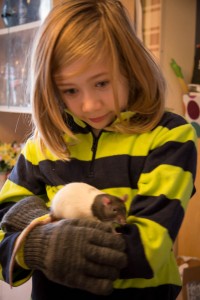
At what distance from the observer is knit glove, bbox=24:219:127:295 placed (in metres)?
0.56

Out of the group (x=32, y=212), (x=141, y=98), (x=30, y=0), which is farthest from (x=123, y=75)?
(x=30, y=0)

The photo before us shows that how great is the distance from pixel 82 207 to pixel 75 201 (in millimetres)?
16

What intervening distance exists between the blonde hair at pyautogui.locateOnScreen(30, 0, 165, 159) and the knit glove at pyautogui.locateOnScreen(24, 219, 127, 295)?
0.22m

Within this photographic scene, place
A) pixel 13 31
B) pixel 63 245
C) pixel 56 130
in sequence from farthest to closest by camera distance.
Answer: pixel 13 31 → pixel 56 130 → pixel 63 245

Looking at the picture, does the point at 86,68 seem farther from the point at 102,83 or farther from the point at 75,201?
the point at 75,201

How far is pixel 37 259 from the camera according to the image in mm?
598

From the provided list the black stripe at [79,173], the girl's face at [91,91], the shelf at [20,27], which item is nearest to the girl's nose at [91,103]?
the girl's face at [91,91]

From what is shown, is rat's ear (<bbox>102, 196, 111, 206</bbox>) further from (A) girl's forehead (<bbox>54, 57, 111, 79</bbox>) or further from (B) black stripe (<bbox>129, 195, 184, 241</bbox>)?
(A) girl's forehead (<bbox>54, 57, 111, 79</bbox>)

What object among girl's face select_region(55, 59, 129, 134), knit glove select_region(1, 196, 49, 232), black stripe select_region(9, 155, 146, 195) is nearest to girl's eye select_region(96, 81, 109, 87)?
girl's face select_region(55, 59, 129, 134)

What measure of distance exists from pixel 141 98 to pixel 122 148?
11cm

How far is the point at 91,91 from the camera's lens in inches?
27.3

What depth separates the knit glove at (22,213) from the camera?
2.27 feet

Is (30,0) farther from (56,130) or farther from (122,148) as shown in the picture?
(122,148)

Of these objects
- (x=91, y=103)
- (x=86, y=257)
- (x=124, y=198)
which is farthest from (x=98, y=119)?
(x=86, y=257)
